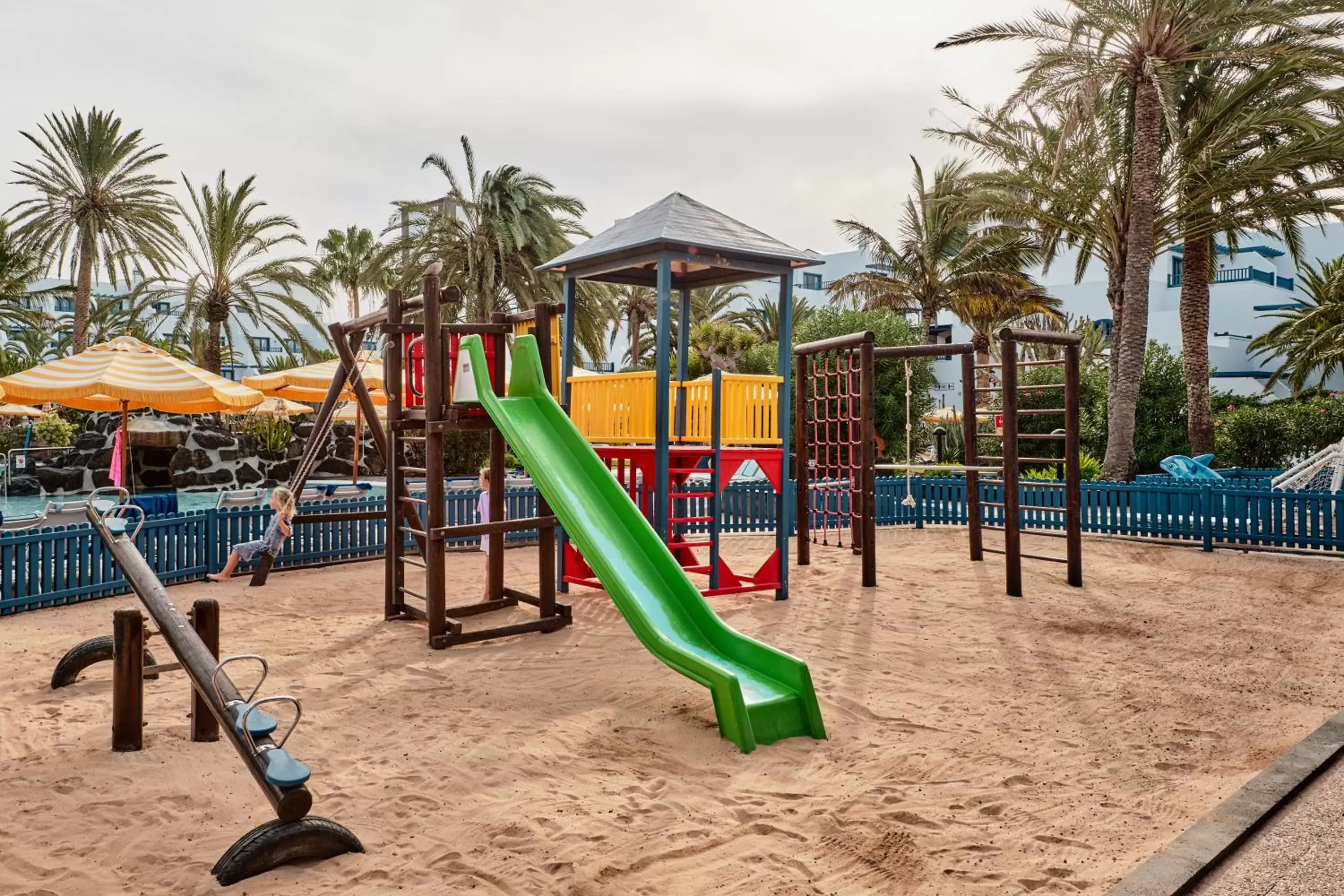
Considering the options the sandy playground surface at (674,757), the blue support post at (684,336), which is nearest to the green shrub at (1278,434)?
the sandy playground surface at (674,757)

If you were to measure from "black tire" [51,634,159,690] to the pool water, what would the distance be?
9984 millimetres

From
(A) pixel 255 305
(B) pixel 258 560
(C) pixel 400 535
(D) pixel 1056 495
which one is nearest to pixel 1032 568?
(D) pixel 1056 495

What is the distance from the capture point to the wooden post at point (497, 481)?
27.4 feet

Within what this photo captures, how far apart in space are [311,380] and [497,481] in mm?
8766

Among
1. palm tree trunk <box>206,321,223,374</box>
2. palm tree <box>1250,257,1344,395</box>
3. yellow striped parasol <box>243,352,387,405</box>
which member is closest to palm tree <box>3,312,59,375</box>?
palm tree trunk <box>206,321,223,374</box>

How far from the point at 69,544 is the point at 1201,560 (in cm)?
1359

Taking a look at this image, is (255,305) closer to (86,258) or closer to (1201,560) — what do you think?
(86,258)

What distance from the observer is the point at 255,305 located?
26.9 meters

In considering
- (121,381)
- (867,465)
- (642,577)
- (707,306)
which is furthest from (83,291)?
(642,577)

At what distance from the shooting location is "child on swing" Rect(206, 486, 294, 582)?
10.3 metres

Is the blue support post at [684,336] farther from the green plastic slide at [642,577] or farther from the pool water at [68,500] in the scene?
the pool water at [68,500]

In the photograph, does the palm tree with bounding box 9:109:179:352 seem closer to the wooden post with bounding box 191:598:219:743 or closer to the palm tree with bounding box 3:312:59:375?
the palm tree with bounding box 3:312:59:375

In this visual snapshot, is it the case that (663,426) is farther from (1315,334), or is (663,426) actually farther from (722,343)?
(722,343)

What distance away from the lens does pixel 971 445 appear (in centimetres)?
1180
